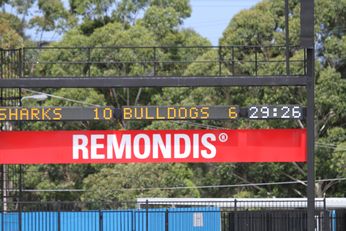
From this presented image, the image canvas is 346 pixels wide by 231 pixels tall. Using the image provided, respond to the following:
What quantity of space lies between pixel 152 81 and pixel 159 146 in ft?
5.86

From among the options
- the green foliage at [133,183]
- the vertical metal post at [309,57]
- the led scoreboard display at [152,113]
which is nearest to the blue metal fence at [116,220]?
the led scoreboard display at [152,113]

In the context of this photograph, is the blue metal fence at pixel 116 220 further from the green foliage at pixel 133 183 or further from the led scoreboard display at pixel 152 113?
the green foliage at pixel 133 183

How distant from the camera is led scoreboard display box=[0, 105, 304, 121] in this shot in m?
21.0

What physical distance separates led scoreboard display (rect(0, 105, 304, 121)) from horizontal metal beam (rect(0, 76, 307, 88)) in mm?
549

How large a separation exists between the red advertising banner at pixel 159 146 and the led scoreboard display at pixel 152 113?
0.77 metres

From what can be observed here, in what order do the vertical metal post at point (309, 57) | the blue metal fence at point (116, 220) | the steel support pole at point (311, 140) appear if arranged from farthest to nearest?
the blue metal fence at point (116, 220) → the vertical metal post at point (309, 57) → the steel support pole at point (311, 140)

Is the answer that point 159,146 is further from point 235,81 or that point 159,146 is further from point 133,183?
point 133,183

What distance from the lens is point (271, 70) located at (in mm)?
42594

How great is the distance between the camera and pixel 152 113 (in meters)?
21.0

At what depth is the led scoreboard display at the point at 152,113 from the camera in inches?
826

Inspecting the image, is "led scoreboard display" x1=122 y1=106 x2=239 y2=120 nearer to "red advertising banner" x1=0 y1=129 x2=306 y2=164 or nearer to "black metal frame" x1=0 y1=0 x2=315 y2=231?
"black metal frame" x1=0 y1=0 x2=315 y2=231

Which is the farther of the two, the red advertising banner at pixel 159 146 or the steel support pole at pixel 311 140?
the red advertising banner at pixel 159 146

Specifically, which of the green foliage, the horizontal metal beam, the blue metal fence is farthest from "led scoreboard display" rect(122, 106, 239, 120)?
the green foliage

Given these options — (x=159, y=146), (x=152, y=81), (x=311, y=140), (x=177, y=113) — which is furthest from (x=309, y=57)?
(x=159, y=146)
